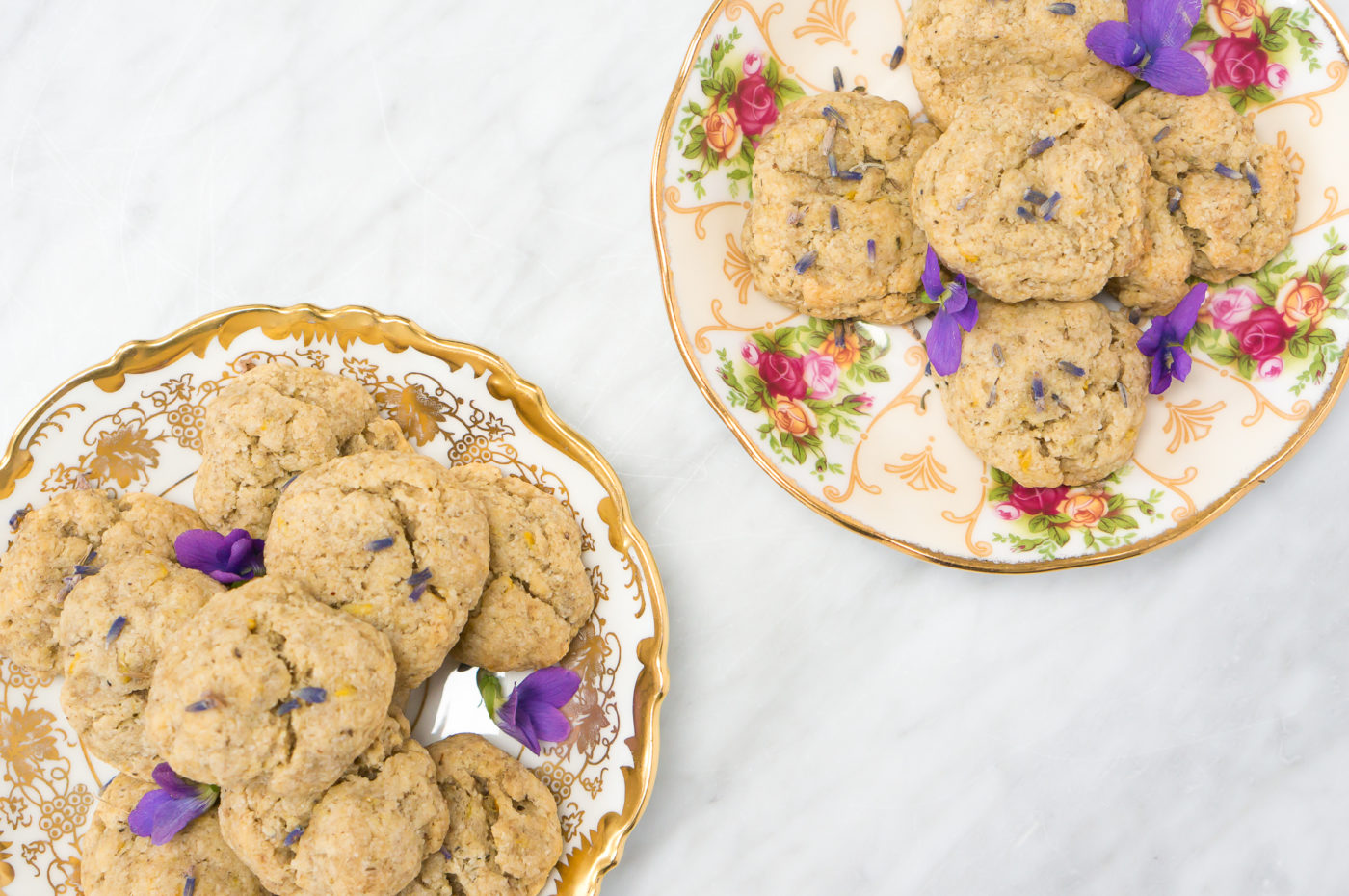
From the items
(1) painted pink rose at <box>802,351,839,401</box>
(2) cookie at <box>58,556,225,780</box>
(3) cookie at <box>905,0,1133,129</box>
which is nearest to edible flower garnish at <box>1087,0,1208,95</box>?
(3) cookie at <box>905,0,1133,129</box>

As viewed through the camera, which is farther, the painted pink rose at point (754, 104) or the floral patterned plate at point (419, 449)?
the painted pink rose at point (754, 104)

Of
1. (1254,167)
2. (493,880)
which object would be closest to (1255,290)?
(1254,167)

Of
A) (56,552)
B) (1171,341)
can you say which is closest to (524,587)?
(56,552)

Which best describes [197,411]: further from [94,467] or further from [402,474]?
[402,474]

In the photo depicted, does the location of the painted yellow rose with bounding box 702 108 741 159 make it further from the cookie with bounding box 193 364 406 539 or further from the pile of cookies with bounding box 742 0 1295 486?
the cookie with bounding box 193 364 406 539

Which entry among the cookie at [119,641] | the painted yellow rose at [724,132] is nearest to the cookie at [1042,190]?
the painted yellow rose at [724,132]

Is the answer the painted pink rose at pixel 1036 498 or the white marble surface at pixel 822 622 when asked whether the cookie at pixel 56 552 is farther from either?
the painted pink rose at pixel 1036 498
